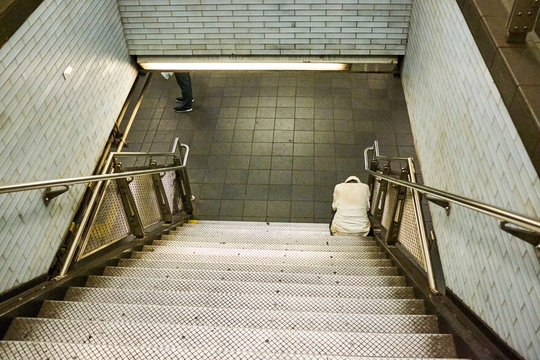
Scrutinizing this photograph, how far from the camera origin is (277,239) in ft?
16.1

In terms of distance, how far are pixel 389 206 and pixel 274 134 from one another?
329cm

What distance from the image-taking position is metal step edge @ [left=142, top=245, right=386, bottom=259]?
13.4 ft

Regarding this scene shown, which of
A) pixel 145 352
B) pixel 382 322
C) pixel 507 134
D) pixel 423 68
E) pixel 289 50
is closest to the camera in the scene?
pixel 145 352

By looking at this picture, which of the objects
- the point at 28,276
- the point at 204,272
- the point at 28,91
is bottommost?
the point at 28,276

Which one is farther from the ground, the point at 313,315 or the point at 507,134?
the point at 507,134

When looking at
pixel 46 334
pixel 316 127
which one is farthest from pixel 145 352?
pixel 316 127

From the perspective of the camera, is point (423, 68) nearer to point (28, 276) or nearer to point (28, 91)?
point (28, 91)

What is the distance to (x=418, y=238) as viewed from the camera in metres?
3.48

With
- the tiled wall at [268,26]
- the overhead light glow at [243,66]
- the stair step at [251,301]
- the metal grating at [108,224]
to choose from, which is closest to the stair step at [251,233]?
the metal grating at [108,224]

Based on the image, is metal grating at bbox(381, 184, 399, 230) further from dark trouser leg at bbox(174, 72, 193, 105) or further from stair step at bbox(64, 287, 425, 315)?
dark trouser leg at bbox(174, 72, 193, 105)

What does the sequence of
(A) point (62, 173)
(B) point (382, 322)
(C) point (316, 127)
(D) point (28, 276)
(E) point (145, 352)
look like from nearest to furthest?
(E) point (145, 352) → (B) point (382, 322) → (D) point (28, 276) → (A) point (62, 173) → (C) point (316, 127)

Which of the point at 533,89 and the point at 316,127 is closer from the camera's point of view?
the point at 533,89

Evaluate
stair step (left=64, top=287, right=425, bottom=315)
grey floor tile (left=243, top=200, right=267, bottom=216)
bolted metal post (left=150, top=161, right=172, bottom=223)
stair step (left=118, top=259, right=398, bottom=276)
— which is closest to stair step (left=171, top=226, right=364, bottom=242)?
bolted metal post (left=150, top=161, right=172, bottom=223)

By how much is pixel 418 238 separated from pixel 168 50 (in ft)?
13.2
